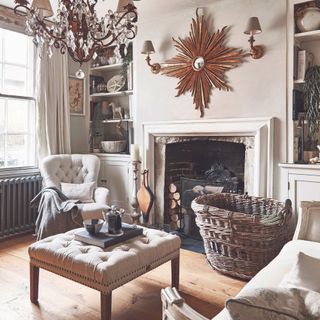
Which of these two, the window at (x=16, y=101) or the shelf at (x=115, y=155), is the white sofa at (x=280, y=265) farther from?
the window at (x=16, y=101)

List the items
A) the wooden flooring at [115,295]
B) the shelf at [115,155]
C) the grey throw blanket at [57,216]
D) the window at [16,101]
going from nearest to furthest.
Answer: the wooden flooring at [115,295] → the grey throw blanket at [57,216] → the window at [16,101] → the shelf at [115,155]

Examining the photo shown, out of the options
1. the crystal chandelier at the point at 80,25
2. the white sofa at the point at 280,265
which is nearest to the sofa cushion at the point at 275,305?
the white sofa at the point at 280,265

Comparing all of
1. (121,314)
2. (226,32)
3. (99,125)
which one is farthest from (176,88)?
(121,314)

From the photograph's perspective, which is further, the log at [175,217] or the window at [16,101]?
the log at [175,217]

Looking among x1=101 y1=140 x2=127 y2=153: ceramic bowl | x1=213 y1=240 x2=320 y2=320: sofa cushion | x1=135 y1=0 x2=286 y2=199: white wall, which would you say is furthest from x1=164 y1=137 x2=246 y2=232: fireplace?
x1=213 y1=240 x2=320 y2=320: sofa cushion

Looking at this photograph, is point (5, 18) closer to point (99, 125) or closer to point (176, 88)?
point (99, 125)

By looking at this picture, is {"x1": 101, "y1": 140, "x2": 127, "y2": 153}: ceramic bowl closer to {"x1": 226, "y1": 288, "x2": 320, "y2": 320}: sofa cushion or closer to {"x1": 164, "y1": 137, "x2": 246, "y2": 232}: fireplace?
{"x1": 164, "y1": 137, "x2": 246, "y2": 232}: fireplace

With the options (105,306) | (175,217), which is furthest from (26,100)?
(105,306)

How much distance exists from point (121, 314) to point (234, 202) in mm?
1556

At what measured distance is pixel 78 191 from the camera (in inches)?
149

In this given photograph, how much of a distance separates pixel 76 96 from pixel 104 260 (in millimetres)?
3040

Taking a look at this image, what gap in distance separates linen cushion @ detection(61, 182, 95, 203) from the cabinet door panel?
2.01ft

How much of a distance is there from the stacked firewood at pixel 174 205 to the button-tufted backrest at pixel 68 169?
3.07ft

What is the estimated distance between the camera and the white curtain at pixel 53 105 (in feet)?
13.3
